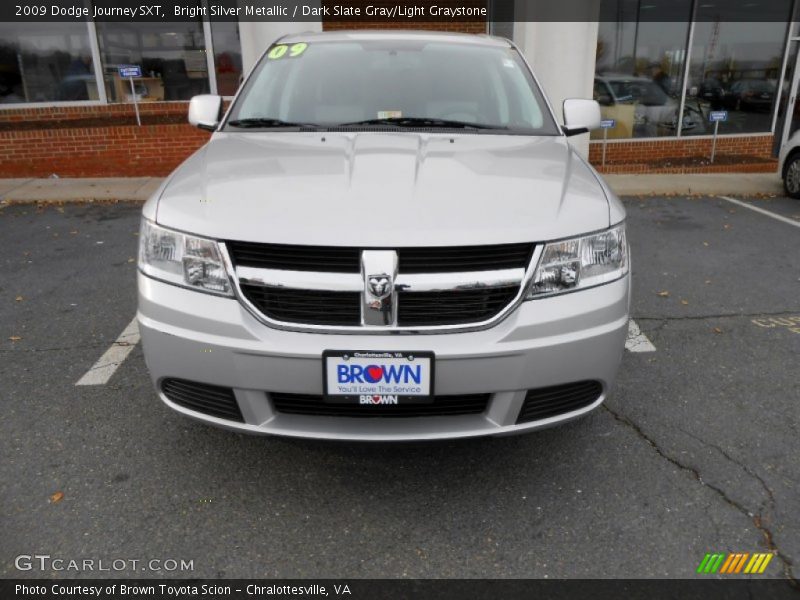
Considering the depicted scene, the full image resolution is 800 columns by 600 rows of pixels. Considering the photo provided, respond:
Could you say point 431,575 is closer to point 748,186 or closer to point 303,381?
point 303,381

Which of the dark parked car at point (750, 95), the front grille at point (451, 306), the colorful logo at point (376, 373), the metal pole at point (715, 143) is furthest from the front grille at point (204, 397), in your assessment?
the dark parked car at point (750, 95)

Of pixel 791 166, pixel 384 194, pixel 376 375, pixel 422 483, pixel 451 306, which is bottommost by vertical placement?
pixel 422 483

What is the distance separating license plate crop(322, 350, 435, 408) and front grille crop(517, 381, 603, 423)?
379mm

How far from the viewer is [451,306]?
218cm

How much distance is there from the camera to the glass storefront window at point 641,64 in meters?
10.2

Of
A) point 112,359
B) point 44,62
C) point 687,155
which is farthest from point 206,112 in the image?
point 687,155

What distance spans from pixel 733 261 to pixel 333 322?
460 cm

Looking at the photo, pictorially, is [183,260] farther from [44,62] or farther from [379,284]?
[44,62]

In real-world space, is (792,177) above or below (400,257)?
below

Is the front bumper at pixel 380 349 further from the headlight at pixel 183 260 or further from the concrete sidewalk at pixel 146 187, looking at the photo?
the concrete sidewalk at pixel 146 187

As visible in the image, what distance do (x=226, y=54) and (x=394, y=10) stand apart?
304cm

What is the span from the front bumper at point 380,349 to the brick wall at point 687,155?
27.1ft

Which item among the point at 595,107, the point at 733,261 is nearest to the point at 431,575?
the point at 595,107

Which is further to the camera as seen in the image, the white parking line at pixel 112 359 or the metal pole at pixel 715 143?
the metal pole at pixel 715 143
